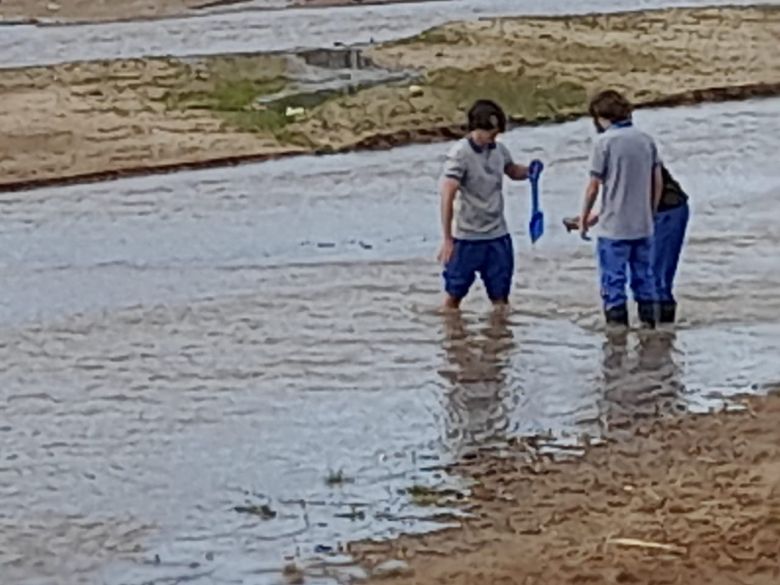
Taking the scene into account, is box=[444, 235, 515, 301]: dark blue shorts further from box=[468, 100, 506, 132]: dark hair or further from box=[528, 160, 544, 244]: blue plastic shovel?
box=[468, 100, 506, 132]: dark hair

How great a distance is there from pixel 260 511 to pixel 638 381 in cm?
297

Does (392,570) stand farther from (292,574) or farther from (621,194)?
(621,194)

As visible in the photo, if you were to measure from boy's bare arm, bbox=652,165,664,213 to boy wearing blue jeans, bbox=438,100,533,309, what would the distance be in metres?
0.81

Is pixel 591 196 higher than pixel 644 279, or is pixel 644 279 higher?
pixel 591 196

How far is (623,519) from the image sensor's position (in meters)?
7.88

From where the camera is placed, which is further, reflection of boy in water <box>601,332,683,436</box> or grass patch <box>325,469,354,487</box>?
reflection of boy in water <box>601,332,683,436</box>

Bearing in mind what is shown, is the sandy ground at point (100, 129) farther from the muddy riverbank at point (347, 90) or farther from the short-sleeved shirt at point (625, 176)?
the short-sleeved shirt at point (625, 176)

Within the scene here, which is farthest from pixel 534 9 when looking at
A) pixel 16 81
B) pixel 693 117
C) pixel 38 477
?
pixel 38 477

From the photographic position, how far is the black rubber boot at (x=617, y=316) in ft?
38.7

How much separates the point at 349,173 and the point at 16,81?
10089mm

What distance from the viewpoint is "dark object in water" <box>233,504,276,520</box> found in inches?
333

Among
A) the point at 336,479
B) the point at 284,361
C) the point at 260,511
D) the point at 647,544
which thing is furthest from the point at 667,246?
the point at 647,544

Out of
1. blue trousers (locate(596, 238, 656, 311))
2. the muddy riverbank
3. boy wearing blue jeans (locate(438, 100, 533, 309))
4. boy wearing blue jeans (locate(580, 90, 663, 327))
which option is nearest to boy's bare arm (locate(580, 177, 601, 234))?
boy wearing blue jeans (locate(580, 90, 663, 327))

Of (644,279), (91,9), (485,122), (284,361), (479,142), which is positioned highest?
(91,9)
